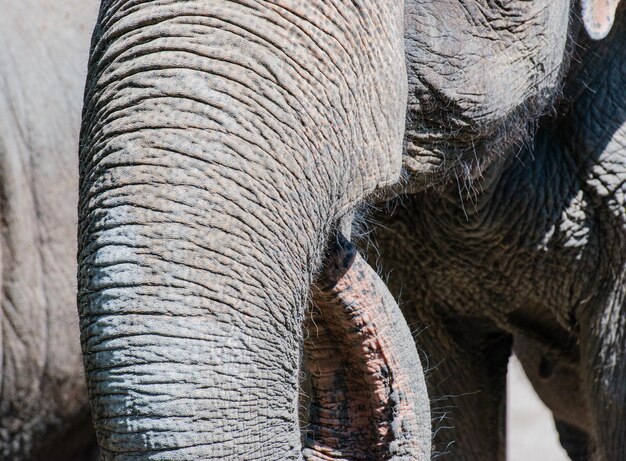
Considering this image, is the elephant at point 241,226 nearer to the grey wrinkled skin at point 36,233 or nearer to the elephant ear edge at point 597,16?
the elephant ear edge at point 597,16

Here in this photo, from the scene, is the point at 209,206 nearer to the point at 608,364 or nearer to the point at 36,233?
the point at 608,364

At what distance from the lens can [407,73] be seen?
198 centimetres

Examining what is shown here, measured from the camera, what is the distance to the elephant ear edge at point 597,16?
229 centimetres

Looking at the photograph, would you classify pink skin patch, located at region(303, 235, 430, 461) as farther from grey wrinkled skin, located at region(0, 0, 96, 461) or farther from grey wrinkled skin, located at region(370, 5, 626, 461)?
grey wrinkled skin, located at region(0, 0, 96, 461)

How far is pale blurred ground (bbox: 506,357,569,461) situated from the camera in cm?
646

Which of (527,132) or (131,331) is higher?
(527,132)

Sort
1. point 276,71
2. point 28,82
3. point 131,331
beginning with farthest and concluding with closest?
point 28,82, point 276,71, point 131,331

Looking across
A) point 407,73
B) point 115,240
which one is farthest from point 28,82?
point 115,240

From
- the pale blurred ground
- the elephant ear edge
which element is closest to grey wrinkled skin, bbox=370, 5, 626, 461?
the elephant ear edge

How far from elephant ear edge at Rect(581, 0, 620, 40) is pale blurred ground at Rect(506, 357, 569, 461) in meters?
3.78

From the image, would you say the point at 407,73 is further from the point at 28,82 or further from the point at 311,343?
the point at 28,82

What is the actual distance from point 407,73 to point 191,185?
0.58 meters

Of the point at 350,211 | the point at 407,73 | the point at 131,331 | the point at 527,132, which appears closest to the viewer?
the point at 131,331

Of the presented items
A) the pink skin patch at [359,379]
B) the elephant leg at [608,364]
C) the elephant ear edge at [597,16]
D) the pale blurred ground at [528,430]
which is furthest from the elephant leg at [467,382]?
the pale blurred ground at [528,430]
